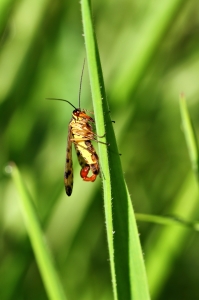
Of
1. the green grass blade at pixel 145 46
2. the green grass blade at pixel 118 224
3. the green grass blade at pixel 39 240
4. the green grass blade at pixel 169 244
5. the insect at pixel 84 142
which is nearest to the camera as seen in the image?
the green grass blade at pixel 118 224

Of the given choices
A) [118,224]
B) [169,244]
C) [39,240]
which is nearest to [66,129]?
[169,244]

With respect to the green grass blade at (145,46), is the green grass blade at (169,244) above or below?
below

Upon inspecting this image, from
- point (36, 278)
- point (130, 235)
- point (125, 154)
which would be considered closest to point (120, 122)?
point (125, 154)

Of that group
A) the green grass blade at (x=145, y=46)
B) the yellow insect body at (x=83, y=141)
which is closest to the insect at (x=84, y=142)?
the yellow insect body at (x=83, y=141)

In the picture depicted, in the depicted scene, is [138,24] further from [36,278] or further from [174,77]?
[36,278]

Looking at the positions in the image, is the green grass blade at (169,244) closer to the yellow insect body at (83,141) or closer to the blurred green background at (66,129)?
the blurred green background at (66,129)

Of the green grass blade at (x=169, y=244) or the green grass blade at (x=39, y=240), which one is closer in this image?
the green grass blade at (x=39, y=240)
